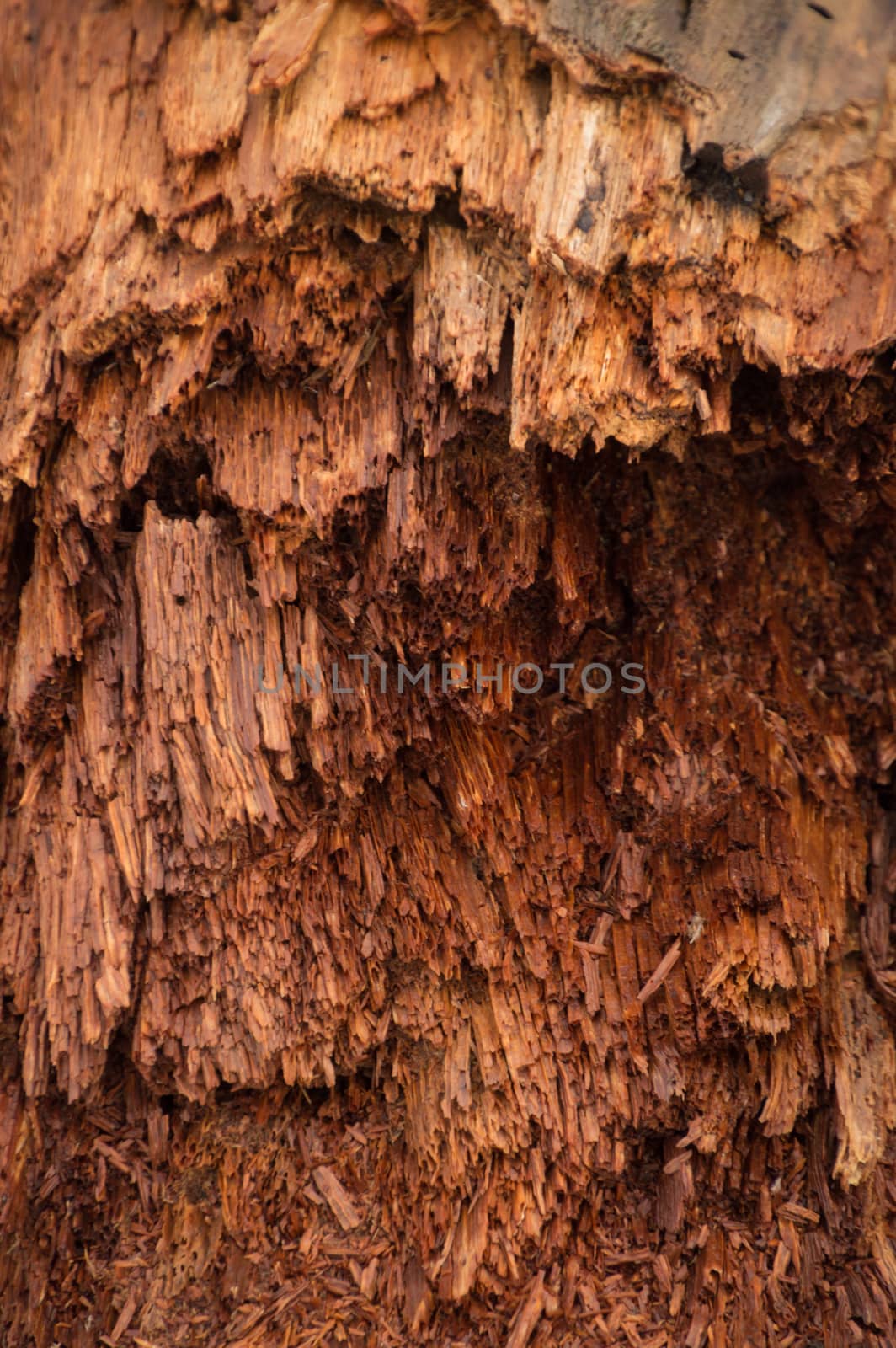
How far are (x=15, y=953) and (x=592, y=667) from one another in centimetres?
206

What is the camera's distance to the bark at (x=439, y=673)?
236cm

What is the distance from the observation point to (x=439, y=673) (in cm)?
297

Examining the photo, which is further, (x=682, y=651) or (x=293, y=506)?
(x=682, y=651)

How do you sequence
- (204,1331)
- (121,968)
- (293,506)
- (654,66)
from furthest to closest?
(204,1331), (121,968), (293,506), (654,66)

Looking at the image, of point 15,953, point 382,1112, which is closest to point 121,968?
point 15,953

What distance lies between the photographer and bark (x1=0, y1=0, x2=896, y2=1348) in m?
2.36

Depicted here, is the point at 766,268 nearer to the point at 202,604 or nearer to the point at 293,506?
the point at 293,506

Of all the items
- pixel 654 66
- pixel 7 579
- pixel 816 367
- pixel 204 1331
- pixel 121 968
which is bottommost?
pixel 204 1331

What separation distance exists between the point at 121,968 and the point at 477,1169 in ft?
4.43

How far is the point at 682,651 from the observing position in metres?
3.14

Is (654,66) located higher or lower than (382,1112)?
higher

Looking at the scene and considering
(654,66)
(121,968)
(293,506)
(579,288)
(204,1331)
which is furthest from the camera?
(204,1331)

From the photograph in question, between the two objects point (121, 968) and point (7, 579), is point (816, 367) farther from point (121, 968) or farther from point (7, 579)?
point (121, 968)

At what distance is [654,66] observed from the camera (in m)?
2.24
